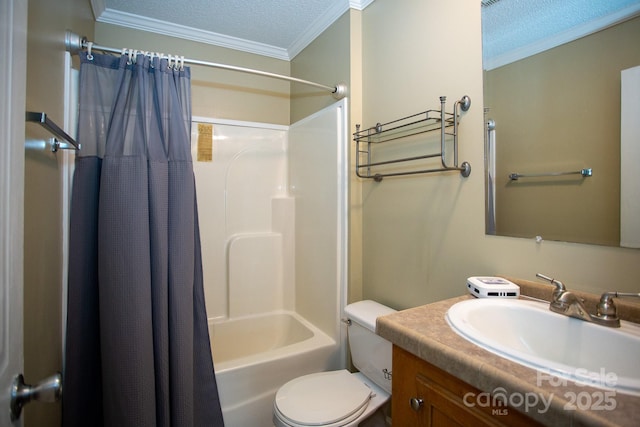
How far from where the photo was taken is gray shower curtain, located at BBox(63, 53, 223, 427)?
4.23ft

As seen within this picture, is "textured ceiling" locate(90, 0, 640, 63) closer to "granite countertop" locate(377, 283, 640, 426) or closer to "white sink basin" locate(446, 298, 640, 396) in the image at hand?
"white sink basin" locate(446, 298, 640, 396)

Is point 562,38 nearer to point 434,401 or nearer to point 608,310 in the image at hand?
point 608,310

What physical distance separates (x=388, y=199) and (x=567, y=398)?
1224 mm

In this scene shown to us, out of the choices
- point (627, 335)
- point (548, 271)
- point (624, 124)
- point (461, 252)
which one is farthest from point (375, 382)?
point (624, 124)

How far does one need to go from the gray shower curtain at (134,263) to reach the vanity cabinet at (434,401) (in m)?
1.02

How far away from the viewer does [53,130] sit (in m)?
0.87

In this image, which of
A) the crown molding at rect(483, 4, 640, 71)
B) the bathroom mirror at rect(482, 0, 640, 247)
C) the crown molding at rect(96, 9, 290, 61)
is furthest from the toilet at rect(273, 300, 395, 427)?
the crown molding at rect(96, 9, 290, 61)

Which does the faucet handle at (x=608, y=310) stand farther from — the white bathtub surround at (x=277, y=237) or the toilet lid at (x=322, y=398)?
the white bathtub surround at (x=277, y=237)

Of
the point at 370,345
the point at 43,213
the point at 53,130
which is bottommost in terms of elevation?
the point at 370,345

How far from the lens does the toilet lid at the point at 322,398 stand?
4.02 ft

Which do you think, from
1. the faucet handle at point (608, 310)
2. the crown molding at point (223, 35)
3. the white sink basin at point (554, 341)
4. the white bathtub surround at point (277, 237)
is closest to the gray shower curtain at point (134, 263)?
the white bathtub surround at point (277, 237)

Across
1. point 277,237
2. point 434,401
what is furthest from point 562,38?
point 277,237

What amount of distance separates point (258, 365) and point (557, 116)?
67.4 inches

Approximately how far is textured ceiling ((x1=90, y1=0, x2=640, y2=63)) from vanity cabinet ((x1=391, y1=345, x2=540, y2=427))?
3.72ft
